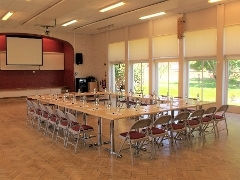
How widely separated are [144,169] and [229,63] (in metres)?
6.96

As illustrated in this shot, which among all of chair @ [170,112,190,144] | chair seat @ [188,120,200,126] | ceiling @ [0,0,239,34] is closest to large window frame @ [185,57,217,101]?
ceiling @ [0,0,239,34]

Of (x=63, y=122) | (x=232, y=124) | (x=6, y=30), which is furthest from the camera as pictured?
(x=6, y=30)

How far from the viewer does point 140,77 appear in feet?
44.5

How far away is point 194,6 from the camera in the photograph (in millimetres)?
9648

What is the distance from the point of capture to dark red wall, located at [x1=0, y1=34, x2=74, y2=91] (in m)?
14.8

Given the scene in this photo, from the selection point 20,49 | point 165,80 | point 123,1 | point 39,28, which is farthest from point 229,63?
point 20,49

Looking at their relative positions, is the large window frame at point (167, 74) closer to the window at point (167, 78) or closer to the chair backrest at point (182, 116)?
the window at point (167, 78)

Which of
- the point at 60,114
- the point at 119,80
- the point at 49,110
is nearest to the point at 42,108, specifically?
the point at 49,110

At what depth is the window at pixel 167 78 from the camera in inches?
463

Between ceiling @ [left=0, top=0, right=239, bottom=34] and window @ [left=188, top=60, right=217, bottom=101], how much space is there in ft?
7.06

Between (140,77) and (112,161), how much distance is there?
30.2 ft

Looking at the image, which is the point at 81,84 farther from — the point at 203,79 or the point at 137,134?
the point at 137,134

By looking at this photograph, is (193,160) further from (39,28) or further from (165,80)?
(39,28)

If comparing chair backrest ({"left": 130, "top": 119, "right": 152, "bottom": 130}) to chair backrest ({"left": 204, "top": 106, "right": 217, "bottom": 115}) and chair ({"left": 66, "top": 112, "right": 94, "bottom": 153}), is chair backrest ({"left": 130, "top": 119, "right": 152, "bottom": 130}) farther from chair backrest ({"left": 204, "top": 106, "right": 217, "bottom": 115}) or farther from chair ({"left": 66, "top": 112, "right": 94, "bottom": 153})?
chair backrest ({"left": 204, "top": 106, "right": 217, "bottom": 115})
